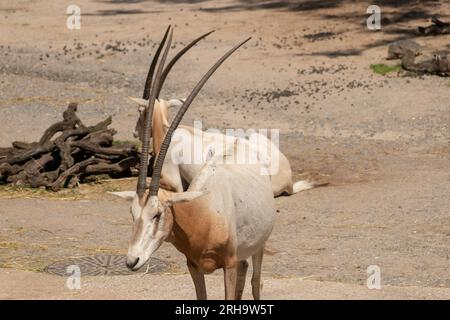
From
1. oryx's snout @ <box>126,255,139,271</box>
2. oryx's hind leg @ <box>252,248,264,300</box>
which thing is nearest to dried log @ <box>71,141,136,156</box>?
oryx's hind leg @ <box>252,248,264,300</box>

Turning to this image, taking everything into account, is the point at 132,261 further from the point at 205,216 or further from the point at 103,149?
the point at 103,149

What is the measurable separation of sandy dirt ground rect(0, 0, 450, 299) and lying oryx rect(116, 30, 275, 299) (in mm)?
1288

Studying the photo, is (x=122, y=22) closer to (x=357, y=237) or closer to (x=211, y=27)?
(x=211, y=27)

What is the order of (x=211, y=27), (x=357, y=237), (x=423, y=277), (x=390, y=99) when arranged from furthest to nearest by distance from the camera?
(x=211, y=27), (x=390, y=99), (x=357, y=237), (x=423, y=277)

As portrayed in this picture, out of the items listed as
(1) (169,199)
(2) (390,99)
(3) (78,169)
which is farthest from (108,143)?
(1) (169,199)

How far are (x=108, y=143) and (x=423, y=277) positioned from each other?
6.69 metres

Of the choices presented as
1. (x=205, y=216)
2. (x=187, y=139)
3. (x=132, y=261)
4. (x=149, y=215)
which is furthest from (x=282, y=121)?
(x=132, y=261)

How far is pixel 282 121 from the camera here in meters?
20.0

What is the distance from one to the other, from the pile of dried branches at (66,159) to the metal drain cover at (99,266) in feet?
11.8

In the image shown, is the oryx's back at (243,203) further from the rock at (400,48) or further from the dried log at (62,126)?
the rock at (400,48)

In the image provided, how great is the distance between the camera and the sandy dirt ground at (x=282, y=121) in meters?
11.7

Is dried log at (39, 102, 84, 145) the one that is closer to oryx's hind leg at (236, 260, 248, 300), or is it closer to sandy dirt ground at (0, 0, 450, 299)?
sandy dirt ground at (0, 0, 450, 299)

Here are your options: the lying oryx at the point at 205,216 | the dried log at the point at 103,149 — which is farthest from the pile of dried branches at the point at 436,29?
the lying oryx at the point at 205,216

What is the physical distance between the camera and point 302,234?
44.2ft
